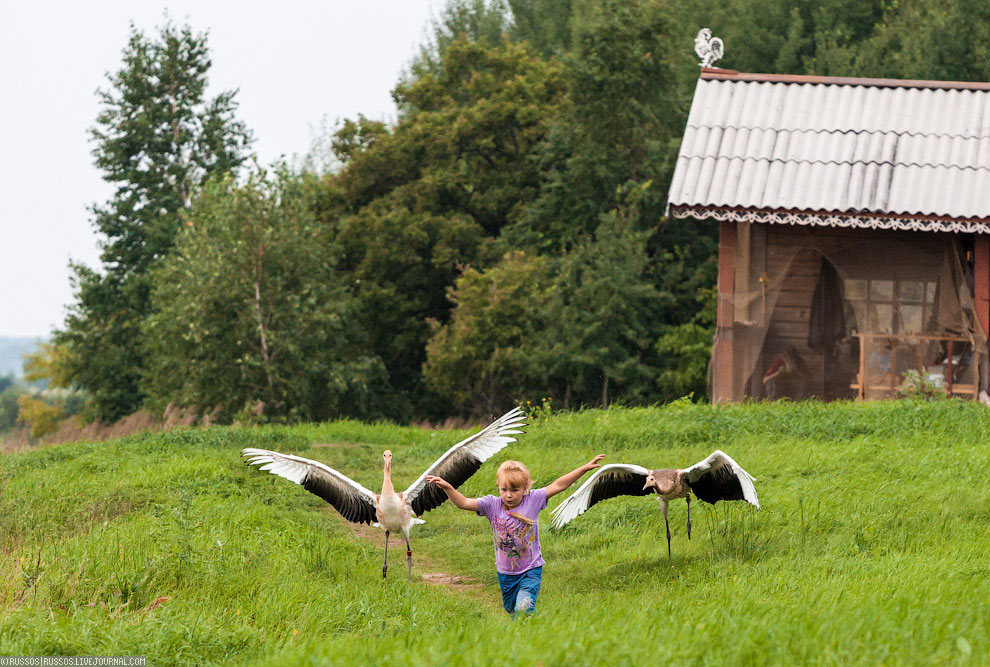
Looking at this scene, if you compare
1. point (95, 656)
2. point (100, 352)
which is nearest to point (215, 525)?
point (95, 656)

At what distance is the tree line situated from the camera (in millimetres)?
26875

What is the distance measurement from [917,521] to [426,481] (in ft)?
13.4

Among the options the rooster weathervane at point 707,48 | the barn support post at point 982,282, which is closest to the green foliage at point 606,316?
the rooster weathervane at point 707,48

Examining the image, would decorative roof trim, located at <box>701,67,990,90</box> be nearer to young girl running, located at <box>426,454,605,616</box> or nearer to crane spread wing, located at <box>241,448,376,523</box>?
crane spread wing, located at <box>241,448,376,523</box>

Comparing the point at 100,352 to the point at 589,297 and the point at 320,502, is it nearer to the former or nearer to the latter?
the point at 589,297

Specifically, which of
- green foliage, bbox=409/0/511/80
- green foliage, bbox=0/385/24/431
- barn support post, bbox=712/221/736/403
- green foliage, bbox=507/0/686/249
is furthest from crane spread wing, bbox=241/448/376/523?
green foliage, bbox=0/385/24/431

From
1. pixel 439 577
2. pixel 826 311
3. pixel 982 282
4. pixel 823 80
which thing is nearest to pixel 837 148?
pixel 823 80

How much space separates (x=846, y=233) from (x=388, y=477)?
→ 11.8 m

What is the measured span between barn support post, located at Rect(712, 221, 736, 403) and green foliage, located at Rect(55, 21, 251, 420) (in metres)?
23.4

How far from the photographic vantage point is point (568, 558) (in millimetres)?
9375

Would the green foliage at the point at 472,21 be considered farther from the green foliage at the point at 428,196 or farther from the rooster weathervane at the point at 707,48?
the rooster weathervane at the point at 707,48

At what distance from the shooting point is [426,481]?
7.97 m

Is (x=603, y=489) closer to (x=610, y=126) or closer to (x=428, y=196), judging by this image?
(x=610, y=126)

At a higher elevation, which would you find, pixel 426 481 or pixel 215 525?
pixel 426 481
